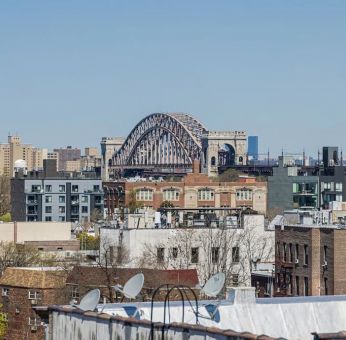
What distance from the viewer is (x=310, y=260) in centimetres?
7488

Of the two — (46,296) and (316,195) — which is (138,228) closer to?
(46,296)

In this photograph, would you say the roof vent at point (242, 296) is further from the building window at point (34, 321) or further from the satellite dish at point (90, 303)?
the building window at point (34, 321)

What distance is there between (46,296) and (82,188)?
393 ft

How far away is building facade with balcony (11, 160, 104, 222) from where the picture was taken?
18538 centimetres

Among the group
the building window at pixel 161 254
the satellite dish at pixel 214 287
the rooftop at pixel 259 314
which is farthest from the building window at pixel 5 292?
the satellite dish at pixel 214 287

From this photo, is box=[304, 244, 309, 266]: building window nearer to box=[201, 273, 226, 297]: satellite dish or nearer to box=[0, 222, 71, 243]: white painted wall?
box=[201, 273, 226, 297]: satellite dish

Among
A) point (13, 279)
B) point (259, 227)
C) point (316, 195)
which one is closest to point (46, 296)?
point (13, 279)

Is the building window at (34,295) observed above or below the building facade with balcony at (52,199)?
below

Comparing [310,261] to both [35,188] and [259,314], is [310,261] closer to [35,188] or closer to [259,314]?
[259,314]

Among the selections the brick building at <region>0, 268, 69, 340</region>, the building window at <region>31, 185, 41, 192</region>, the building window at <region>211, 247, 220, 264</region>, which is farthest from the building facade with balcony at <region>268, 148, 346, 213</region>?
the brick building at <region>0, 268, 69, 340</region>

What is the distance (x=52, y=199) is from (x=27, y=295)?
116 metres

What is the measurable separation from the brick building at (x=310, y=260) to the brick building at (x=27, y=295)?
35.6 ft

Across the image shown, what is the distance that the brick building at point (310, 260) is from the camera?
73.1 meters

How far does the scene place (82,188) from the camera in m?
191
